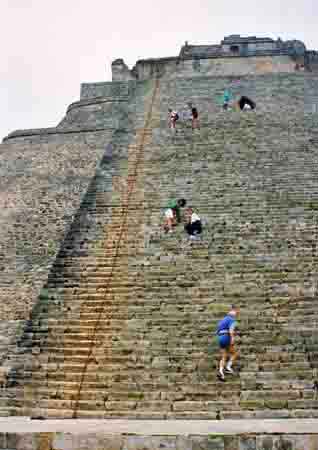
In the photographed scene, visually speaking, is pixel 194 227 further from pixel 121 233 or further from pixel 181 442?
pixel 181 442

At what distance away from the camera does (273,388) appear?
6.77m

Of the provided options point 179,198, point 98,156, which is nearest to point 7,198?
point 98,156

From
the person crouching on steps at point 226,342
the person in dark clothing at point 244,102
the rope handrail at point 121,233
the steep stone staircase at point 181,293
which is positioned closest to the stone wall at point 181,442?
the steep stone staircase at point 181,293

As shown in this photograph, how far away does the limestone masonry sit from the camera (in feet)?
22.6

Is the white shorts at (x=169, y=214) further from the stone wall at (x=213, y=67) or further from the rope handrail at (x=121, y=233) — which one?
the stone wall at (x=213, y=67)

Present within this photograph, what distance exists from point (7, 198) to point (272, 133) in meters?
7.46

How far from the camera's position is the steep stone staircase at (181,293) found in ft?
22.4

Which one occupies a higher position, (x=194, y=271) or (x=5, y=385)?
(x=194, y=271)

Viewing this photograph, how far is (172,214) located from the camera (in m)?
10.6

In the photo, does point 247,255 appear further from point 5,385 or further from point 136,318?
point 5,385

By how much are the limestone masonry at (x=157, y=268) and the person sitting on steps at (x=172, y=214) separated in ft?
0.59

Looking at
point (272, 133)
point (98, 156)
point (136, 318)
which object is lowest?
point (136, 318)

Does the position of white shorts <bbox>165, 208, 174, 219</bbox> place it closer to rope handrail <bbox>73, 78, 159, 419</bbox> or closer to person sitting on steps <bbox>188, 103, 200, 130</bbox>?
rope handrail <bbox>73, 78, 159, 419</bbox>

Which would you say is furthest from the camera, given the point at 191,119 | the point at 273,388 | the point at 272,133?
the point at 191,119
